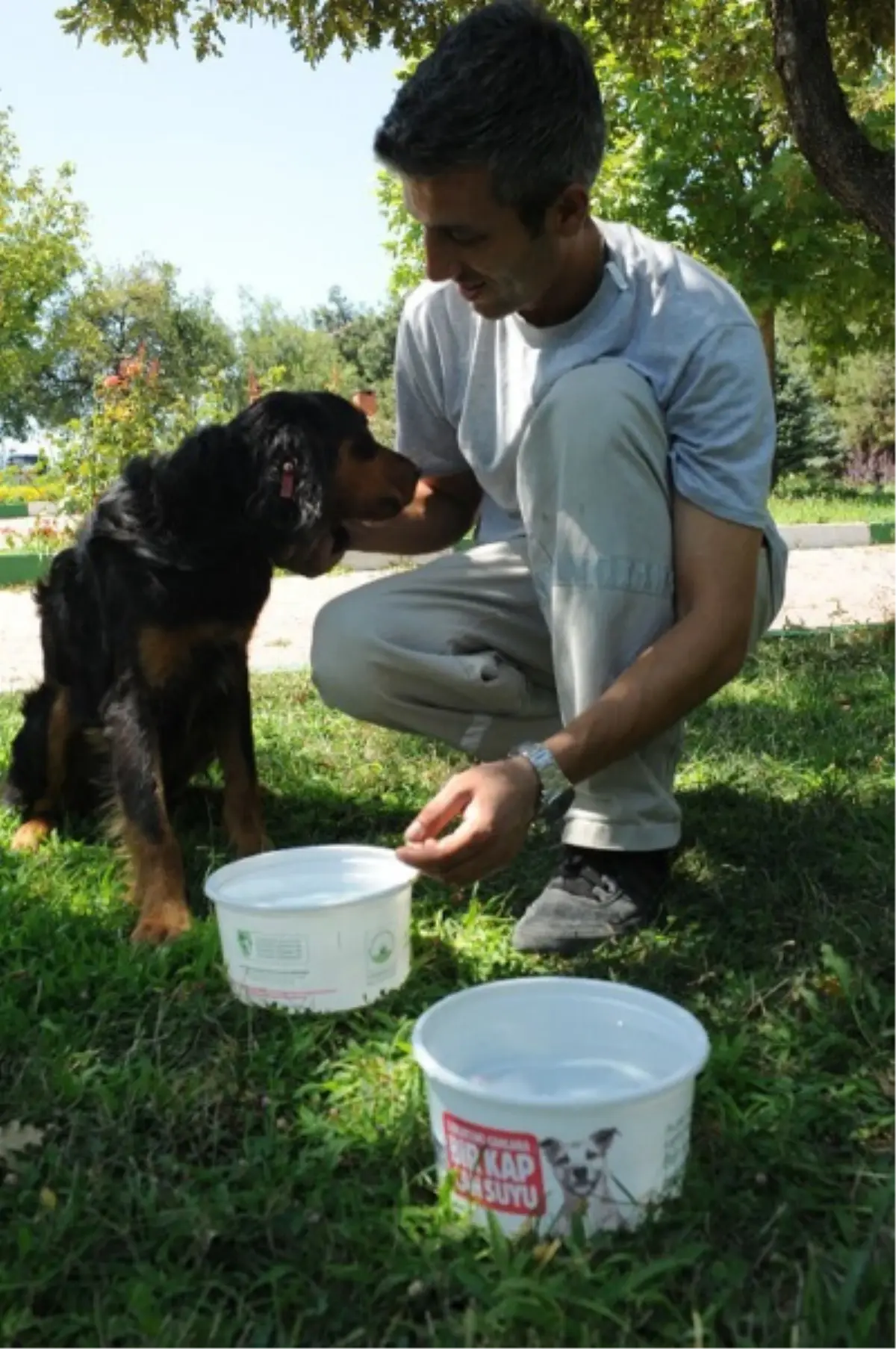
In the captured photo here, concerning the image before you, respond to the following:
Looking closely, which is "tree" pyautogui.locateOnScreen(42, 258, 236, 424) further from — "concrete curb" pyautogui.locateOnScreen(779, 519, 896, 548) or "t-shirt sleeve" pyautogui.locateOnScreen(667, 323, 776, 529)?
"t-shirt sleeve" pyautogui.locateOnScreen(667, 323, 776, 529)

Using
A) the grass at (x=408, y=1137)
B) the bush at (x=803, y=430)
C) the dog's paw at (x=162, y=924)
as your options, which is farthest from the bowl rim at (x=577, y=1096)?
the bush at (x=803, y=430)

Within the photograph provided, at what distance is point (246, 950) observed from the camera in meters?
2.02

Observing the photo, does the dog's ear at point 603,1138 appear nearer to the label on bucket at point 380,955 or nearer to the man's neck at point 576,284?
the label on bucket at point 380,955

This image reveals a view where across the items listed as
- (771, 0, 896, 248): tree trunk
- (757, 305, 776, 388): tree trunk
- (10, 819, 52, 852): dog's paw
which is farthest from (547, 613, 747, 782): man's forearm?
(757, 305, 776, 388): tree trunk

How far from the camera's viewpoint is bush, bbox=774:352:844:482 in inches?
915

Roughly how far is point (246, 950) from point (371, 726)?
2.23 metres

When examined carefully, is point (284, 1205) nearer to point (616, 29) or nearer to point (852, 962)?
point (852, 962)

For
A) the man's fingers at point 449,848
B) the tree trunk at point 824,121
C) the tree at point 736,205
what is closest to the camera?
the man's fingers at point 449,848

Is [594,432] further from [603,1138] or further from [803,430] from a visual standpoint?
[803,430]

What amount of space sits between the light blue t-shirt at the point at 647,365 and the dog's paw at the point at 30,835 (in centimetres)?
145

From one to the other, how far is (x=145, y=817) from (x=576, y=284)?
1471 millimetres

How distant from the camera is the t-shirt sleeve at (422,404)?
300cm

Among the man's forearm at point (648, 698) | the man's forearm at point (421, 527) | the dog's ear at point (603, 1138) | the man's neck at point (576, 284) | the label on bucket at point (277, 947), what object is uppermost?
the man's neck at point (576, 284)

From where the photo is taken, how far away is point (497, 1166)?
1.36m
